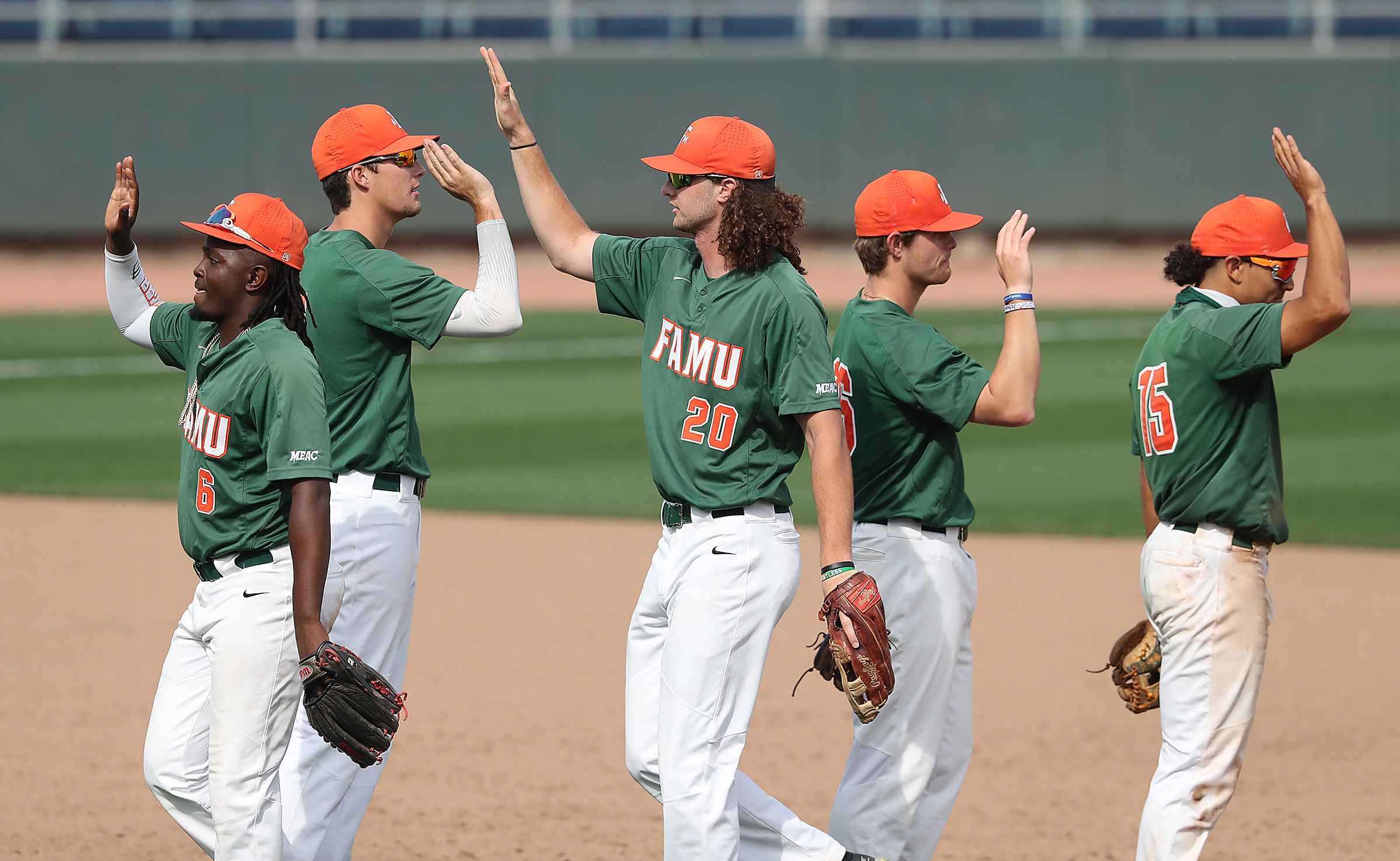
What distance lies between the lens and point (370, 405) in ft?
14.0

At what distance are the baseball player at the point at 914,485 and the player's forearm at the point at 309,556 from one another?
135 centimetres

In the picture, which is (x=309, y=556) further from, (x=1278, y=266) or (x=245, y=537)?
(x=1278, y=266)

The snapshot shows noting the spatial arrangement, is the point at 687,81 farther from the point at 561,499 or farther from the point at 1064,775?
the point at 1064,775

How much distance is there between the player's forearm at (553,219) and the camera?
4316 mm

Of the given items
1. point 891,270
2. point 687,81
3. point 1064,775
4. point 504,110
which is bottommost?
point 1064,775

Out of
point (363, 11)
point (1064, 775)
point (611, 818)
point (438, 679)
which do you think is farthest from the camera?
point (363, 11)

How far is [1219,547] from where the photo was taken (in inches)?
163

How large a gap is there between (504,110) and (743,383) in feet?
3.78

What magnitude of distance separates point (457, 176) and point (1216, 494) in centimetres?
218

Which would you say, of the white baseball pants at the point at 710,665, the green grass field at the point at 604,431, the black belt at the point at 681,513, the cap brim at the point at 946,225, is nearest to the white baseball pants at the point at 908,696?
the white baseball pants at the point at 710,665

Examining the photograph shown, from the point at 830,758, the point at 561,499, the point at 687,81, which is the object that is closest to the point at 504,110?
the point at 830,758

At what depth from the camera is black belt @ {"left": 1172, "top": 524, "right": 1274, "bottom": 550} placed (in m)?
4.15

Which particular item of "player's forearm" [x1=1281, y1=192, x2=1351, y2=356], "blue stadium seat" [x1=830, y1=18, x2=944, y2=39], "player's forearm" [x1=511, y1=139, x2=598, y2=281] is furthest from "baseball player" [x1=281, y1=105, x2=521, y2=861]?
"blue stadium seat" [x1=830, y1=18, x2=944, y2=39]

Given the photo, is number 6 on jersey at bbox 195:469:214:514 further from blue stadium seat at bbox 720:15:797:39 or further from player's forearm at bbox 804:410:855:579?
blue stadium seat at bbox 720:15:797:39
